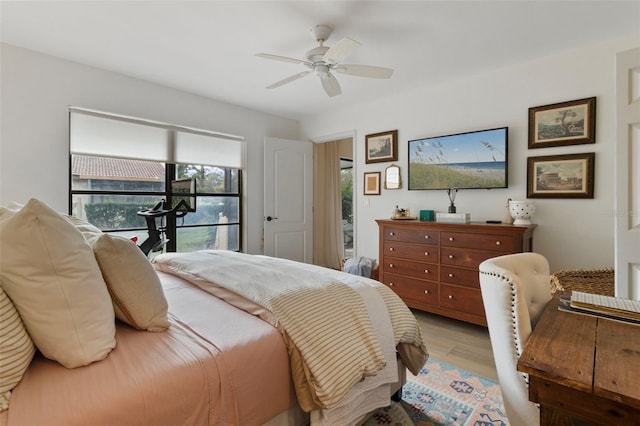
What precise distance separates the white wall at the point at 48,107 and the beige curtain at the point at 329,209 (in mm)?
2527

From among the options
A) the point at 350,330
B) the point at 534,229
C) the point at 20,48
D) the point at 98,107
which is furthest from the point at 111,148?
the point at 534,229

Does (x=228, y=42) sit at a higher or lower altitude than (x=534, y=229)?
higher

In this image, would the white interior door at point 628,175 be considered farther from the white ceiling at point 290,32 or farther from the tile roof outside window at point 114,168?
the tile roof outside window at point 114,168

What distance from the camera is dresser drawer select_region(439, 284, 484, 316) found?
2.71m

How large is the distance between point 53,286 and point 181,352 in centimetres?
44

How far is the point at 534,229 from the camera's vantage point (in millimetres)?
2799

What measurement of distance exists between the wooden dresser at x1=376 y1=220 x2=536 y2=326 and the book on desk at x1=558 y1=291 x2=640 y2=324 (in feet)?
4.35

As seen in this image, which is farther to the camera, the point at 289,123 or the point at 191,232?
the point at 289,123

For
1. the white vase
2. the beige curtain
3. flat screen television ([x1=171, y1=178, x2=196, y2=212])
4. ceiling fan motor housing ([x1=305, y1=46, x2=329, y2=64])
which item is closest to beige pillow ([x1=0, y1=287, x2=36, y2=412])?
ceiling fan motor housing ([x1=305, y1=46, x2=329, y2=64])

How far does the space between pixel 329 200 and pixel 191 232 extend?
2.43 metres

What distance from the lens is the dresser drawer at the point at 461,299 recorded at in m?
2.71

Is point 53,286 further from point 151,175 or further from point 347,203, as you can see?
point 347,203

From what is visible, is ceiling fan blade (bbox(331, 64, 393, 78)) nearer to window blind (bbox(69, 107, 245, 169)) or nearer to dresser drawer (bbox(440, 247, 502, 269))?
dresser drawer (bbox(440, 247, 502, 269))

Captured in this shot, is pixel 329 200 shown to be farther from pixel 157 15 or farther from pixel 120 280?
pixel 120 280
